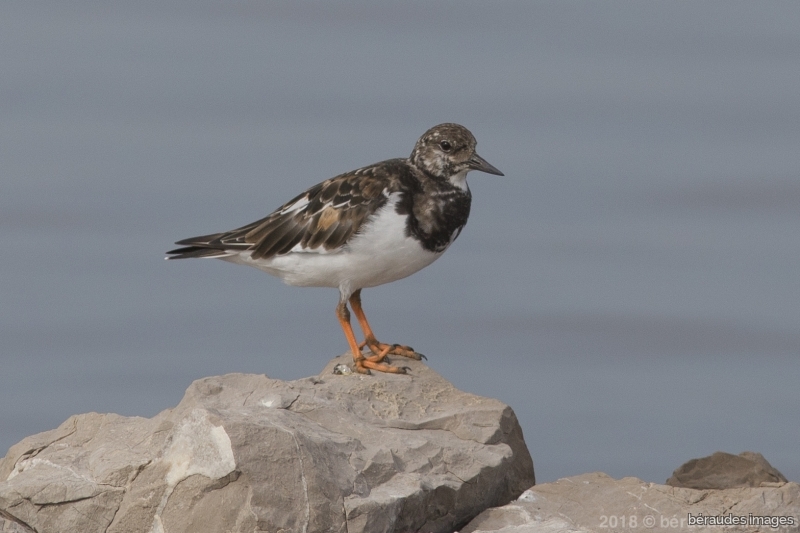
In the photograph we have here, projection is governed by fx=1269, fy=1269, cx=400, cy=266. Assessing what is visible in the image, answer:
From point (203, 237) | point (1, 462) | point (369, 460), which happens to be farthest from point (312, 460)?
point (203, 237)

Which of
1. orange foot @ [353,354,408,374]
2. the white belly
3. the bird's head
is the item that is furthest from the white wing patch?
orange foot @ [353,354,408,374]

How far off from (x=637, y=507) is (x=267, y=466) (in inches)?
104

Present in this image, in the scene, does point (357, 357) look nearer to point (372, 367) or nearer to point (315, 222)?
point (372, 367)

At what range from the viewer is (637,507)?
8.45 metres

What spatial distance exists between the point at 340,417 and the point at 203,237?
11.1ft

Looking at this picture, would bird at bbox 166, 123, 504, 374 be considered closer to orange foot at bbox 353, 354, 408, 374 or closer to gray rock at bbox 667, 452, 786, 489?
orange foot at bbox 353, 354, 408, 374

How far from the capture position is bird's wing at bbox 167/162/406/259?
34.6ft

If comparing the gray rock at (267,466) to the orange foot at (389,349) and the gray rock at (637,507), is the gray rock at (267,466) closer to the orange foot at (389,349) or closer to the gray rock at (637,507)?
the gray rock at (637,507)

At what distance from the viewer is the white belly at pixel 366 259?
10.4 metres

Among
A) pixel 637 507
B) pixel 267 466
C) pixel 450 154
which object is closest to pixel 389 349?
pixel 450 154

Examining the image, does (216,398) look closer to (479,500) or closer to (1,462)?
(1,462)

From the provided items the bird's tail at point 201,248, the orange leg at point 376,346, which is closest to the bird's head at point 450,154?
the orange leg at point 376,346

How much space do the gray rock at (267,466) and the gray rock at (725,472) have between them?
5.04 feet

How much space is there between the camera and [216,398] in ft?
30.3
